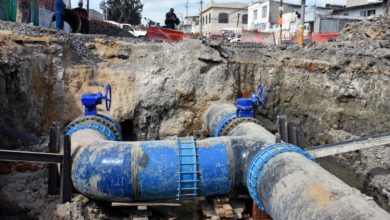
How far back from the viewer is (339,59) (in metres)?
9.22

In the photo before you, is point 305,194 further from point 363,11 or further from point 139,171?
point 363,11

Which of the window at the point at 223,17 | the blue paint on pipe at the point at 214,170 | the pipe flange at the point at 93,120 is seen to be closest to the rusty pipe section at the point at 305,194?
the blue paint on pipe at the point at 214,170

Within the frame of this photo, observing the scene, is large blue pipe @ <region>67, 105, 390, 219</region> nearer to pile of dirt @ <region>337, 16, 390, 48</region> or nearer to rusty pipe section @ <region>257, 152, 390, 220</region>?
rusty pipe section @ <region>257, 152, 390, 220</region>

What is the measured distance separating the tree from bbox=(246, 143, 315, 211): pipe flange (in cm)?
3463

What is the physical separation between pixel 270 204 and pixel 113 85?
5.95 metres

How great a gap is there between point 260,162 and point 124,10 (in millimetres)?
35586

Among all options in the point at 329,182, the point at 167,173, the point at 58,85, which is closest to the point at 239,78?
the point at 58,85

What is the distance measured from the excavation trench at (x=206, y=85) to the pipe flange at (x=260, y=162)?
163 inches

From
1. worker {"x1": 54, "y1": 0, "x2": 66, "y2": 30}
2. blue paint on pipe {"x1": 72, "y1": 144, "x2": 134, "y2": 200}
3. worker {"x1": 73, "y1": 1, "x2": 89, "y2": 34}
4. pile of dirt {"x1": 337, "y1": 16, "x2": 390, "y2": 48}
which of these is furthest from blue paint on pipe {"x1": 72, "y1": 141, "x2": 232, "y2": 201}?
pile of dirt {"x1": 337, "y1": 16, "x2": 390, "y2": 48}

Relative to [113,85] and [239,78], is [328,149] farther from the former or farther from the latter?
[113,85]

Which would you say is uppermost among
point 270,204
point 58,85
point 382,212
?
point 58,85

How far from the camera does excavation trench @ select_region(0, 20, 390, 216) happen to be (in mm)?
8156

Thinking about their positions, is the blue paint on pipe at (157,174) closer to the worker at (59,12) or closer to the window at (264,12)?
the worker at (59,12)

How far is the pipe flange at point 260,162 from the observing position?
14.2 feet
